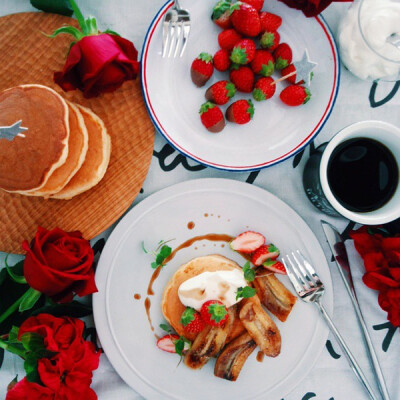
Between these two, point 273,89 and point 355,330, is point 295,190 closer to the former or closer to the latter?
point 273,89

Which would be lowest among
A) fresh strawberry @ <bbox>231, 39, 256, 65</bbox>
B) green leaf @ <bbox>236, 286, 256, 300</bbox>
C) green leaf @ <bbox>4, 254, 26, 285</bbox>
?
green leaf @ <bbox>236, 286, 256, 300</bbox>

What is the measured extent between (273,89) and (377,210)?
0.42 m

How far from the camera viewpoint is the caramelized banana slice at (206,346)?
1089 millimetres

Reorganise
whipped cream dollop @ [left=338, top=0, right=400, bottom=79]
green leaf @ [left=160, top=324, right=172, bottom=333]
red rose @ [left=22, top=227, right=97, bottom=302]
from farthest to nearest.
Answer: green leaf @ [left=160, top=324, right=172, bottom=333]
whipped cream dollop @ [left=338, top=0, right=400, bottom=79]
red rose @ [left=22, top=227, right=97, bottom=302]

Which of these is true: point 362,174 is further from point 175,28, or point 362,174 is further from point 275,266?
point 175,28

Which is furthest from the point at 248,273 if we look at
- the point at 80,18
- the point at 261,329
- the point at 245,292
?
the point at 80,18

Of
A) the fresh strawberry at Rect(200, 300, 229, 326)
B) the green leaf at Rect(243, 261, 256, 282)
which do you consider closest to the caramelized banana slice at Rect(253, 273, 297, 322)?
the green leaf at Rect(243, 261, 256, 282)

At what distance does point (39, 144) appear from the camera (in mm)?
945

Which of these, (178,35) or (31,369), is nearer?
(31,369)

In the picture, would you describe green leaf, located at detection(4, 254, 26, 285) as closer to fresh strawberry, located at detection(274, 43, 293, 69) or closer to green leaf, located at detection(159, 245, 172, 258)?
green leaf, located at detection(159, 245, 172, 258)

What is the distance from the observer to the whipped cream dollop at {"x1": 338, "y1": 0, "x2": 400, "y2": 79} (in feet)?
3.30

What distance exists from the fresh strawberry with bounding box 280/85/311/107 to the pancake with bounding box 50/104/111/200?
1.66 ft

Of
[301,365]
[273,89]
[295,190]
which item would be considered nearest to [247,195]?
[295,190]

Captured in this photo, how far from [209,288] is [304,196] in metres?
0.39
